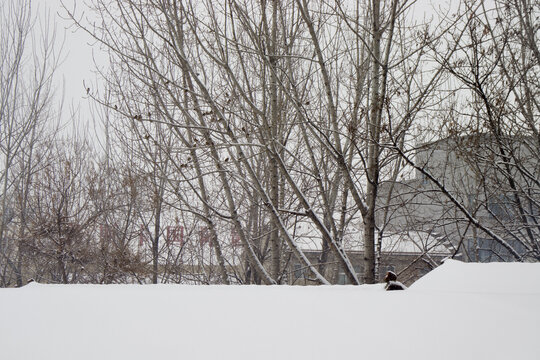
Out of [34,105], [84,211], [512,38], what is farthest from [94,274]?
[512,38]

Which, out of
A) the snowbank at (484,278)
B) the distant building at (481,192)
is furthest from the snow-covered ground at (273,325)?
the distant building at (481,192)

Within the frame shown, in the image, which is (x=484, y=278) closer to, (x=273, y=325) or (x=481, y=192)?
(x=273, y=325)

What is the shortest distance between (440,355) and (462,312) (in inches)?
4.9

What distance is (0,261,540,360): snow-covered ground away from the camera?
48cm

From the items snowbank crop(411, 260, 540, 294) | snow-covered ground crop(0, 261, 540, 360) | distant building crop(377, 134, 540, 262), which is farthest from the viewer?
distant building crop(377, 134, 540, 262)

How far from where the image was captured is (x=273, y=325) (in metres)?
0.55

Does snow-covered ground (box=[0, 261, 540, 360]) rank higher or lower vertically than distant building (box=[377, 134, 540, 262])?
lower

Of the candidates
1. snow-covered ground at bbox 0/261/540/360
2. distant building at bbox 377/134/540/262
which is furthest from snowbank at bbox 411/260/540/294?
distant building at bbox 377/134/540/262

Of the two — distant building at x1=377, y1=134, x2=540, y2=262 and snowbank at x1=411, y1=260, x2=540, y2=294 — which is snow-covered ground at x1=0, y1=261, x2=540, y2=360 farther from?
distant building at x1=377, y1=134, x2=540, y2=262

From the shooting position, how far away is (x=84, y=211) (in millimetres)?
9766

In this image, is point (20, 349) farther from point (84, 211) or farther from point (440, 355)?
point (84, 211)

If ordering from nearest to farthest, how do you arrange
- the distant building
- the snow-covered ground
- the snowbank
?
the snow-covered ground
the snowbank
the distant building

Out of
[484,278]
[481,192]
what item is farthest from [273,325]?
[481,192]

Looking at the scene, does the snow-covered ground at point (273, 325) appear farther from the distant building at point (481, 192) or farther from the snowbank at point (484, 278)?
the distant building at point (481, 192)
